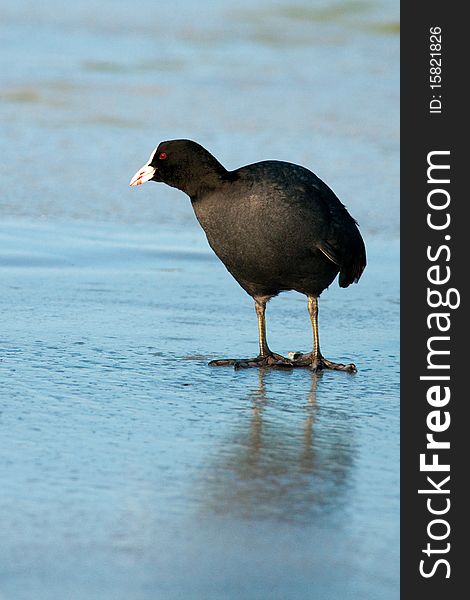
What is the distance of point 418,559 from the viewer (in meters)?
3.69

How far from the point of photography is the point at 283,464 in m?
4.45

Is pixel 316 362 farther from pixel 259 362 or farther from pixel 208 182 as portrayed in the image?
pixel 208 182

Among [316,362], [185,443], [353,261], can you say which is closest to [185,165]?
[353,261]

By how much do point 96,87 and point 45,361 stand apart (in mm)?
8829

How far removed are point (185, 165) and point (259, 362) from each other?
40.7 inches

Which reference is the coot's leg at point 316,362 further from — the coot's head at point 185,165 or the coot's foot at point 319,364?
the coot's head at point 185,165

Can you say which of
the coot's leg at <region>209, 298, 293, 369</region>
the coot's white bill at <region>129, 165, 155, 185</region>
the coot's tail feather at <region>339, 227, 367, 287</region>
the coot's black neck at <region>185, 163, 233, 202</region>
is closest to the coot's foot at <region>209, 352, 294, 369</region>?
the coot's leg at <region>209, 298, 293, 369</region>

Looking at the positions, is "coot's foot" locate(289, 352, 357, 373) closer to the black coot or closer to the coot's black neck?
the black coot

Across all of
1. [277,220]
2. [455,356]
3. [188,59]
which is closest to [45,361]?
[277,220]

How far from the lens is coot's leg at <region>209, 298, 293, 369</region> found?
19.9ft

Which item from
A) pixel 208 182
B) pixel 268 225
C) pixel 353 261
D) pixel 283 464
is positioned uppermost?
pixel 208 182

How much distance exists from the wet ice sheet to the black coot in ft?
1.14

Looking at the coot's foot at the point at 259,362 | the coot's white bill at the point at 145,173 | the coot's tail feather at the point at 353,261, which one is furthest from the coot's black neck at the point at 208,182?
the coot's foot at the point at 259,362

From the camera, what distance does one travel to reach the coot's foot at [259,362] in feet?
19.9
